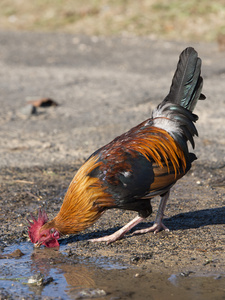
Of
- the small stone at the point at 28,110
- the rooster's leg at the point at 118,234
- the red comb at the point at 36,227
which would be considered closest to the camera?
the red comb at the point at 36,227

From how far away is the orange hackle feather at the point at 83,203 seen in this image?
4.40 metres

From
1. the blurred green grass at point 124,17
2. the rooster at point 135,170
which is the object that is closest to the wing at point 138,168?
the rooster at point 135,170

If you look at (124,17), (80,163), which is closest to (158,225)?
(80,163)

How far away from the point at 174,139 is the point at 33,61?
984cm

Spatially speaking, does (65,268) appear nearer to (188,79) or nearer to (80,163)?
(188,79)

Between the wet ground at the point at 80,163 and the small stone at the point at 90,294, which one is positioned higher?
the small stone at the point at 90,294

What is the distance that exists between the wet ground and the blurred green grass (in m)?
1.94

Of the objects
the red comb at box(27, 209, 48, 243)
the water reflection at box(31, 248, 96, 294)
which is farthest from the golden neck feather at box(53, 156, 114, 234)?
Result: the water reflection at box(31, 248, 96, 294)

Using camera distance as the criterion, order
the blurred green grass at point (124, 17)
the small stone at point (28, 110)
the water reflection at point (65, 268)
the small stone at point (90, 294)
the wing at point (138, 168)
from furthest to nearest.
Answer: the blurred green grass at point (124, 17), the small stone at point (28, 110), the wing at point (138, 168), the water reflection at point (65, 268), the small stone at point (90, 294)

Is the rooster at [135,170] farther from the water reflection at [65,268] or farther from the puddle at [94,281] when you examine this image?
the puddle at [94,281]

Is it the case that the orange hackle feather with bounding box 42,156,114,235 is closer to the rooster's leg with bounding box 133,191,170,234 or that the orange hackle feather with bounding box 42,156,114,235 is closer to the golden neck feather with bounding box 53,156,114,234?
the golden neck feather with bounding box 53,156,114,234

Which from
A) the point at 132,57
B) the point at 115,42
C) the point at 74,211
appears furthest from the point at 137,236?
the point at 115,42

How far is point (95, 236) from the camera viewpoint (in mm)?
4938

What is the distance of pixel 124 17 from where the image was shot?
17.3 meters
